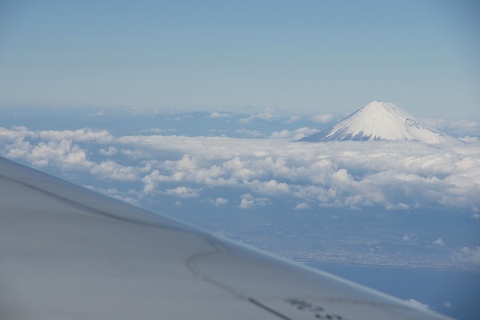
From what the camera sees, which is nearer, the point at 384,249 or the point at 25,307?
the point at 25,307

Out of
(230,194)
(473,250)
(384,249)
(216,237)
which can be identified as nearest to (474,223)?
(473,250)

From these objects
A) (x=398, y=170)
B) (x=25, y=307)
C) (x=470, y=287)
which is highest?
(x=398, y=170)

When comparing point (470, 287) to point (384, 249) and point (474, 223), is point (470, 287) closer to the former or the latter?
point (384, 249)

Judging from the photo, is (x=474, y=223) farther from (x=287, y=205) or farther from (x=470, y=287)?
(x=470, y=287)

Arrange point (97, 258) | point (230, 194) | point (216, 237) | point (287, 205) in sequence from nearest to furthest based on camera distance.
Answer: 1. point (97, 258)
2. point (216, 237)
3. point (287, 205)
4. point (230, 194)

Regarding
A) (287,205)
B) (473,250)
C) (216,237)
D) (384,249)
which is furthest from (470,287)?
(287,205)

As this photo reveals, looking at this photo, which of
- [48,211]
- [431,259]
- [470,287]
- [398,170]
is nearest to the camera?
[48,211]

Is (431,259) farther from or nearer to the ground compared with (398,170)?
nearer to the ground
